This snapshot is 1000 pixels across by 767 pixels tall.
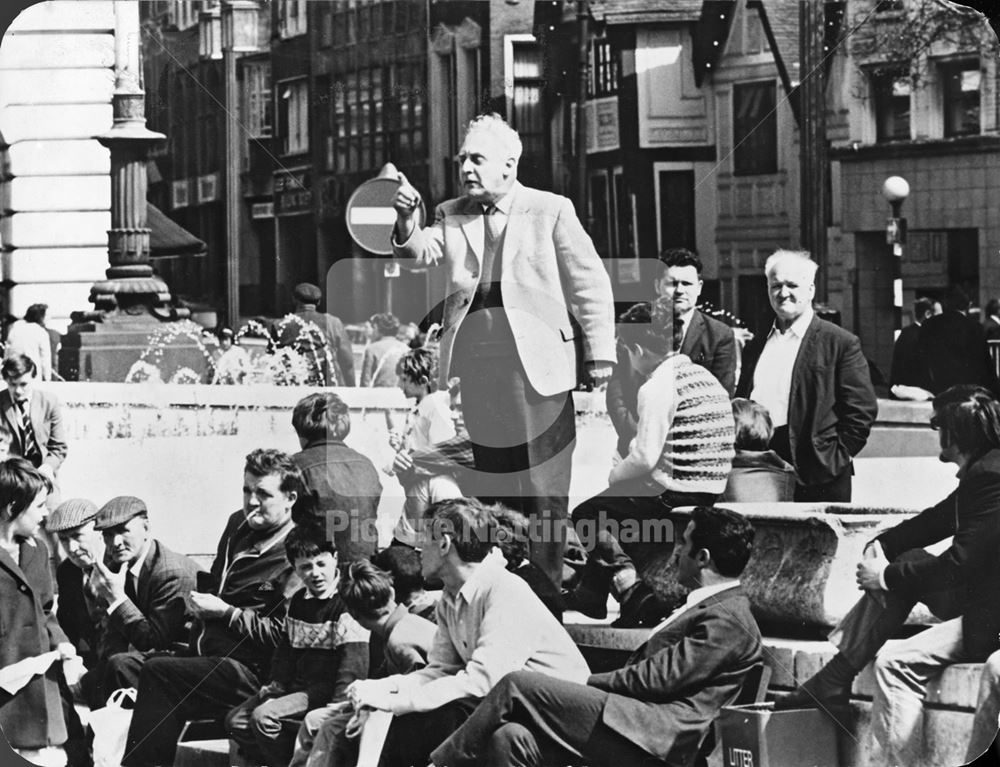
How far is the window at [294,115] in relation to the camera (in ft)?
26.5

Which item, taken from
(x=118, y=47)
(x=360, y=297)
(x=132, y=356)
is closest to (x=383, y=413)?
(x=360, y=297)

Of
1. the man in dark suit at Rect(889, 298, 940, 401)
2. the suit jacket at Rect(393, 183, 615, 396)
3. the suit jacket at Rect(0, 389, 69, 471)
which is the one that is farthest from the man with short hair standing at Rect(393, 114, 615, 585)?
the suit jacket at Rect(0, 389, 69, 471)

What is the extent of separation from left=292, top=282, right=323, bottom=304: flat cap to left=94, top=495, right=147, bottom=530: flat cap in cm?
90

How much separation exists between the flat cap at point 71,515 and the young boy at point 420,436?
113cm

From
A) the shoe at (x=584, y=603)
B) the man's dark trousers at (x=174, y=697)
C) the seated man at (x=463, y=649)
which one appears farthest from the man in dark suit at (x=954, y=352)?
the man's dark trousers at (x=174, y=697)

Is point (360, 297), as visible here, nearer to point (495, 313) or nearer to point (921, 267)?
point (495, 313)

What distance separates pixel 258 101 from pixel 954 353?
99.3 inches

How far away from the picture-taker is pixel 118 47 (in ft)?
26.8

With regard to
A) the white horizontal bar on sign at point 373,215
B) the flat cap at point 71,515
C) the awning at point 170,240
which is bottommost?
the flat cap at point 71,515

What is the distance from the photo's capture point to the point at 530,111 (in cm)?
790

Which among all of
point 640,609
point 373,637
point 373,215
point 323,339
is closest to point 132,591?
point 373,637

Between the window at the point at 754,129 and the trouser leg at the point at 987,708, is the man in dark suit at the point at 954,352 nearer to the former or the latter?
the window at the point at 754,129

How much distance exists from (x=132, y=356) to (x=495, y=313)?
1.41 meters

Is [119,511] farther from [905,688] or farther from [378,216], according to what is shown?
[905,688]
